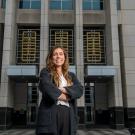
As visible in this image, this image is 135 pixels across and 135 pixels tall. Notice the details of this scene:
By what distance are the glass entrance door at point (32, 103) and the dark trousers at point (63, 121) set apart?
31221 mm

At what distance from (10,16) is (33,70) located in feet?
19.2

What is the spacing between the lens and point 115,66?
29828 mm

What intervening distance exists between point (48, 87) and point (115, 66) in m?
27.3

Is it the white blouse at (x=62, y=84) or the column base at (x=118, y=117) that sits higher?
the white blouse at (x=62, y=84)

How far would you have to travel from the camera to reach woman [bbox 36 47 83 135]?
2.86 metres

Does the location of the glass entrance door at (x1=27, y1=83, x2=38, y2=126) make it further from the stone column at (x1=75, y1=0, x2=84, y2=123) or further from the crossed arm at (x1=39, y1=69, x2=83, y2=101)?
the crossed arm at (x1=39, y1=69, x2=83, y2=101)

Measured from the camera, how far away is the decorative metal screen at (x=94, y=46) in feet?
107

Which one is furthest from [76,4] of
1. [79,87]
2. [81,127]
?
[79,87]

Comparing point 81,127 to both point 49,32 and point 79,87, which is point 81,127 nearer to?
point 49,32

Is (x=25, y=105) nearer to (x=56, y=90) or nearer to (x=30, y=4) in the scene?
(x=30, y=4)

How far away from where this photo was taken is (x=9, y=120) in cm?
2983

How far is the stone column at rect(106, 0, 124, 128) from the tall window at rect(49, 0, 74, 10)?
4230mm

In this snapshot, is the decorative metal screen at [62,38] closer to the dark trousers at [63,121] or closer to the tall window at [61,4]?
the tall window at [61,4]

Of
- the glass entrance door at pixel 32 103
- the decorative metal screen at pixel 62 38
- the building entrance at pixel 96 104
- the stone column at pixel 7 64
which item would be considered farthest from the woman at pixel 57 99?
the building entrance at pixel 96 104
